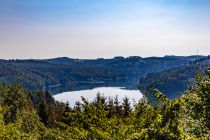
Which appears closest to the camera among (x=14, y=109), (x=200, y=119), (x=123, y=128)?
(x=200, y=119)

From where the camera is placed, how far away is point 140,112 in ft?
67.8

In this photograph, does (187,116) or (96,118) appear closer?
(187,116)

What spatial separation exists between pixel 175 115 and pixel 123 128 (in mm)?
12361

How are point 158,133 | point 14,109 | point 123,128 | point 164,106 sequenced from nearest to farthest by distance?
point 158,133
point 164,106
point 123,128
point 14,109

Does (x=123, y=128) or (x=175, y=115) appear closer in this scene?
(x=175, y=115)

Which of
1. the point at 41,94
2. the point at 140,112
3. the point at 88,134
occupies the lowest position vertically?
the point at 41,94

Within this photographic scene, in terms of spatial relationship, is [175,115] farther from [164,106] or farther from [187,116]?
[187,116]

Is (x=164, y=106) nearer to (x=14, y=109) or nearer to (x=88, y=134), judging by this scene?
(x=88, y=134)

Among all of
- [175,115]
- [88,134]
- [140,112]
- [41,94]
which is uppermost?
[175,115]

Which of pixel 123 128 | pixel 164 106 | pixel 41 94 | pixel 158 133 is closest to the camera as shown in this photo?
pixel 158 133

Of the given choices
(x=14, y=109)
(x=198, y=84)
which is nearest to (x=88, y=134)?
(x=198, y=84)

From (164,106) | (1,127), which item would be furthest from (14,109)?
(164,106)

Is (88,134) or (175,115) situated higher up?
(175,115)

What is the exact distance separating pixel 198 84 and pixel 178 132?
8.36 m
